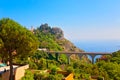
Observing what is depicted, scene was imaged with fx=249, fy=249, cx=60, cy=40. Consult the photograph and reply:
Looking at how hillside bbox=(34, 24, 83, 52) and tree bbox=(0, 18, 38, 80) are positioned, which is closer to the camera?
tree bbox=(0, 18, 38, 80)

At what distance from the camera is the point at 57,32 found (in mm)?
128625

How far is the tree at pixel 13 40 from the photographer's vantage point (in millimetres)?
20016

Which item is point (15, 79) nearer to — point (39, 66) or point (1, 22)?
point (1, 22)

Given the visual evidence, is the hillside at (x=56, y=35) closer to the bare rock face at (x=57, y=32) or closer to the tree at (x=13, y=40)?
the bare rock face at (x=57, y=32)

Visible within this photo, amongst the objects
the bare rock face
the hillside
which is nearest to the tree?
the hillside

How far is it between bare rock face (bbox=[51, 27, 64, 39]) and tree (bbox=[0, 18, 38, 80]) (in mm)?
103153

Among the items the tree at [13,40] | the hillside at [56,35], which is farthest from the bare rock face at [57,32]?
the tree at [13,40]

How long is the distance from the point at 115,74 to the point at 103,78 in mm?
4768

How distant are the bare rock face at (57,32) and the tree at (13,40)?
10315 cm

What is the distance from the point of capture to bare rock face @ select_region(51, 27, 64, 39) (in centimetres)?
12545

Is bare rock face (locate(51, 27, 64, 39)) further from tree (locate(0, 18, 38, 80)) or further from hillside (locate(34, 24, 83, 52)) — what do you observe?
tree (locate(0, 18, 38, 80))

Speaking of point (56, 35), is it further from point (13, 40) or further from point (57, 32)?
point (13, 40)

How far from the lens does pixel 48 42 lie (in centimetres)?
9325

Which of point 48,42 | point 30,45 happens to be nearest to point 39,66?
point 30,45
